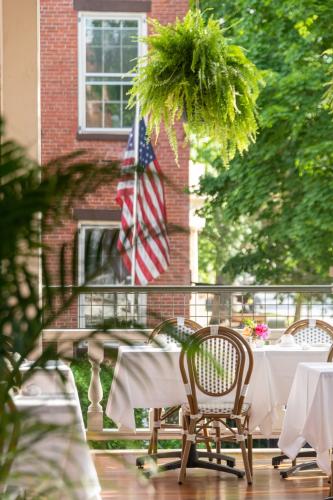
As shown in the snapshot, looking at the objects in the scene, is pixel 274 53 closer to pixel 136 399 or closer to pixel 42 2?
pixel 42 2

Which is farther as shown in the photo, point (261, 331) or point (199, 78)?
point (261, 331)

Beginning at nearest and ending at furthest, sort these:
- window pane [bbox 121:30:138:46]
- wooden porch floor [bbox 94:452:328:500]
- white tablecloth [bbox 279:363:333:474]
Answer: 1. white tablecloth [bbox 279:363:333:474]
2. wooden porch floor [bbox 94:452:328:500]
3. window pane [bbox 121:30:138:46]

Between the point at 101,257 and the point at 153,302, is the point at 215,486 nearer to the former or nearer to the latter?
the point at 101,257

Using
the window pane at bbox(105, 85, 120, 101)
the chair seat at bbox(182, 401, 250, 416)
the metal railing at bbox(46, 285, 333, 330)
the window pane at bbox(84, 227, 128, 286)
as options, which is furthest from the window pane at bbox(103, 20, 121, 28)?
the window pane at bbox(84, 227, 128, 286)

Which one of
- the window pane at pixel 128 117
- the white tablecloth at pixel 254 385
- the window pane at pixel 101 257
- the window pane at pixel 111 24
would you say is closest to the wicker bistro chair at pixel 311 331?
the white tablecloth at pixel 254 385

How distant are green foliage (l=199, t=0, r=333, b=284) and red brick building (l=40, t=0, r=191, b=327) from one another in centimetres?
124

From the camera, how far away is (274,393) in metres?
6.63

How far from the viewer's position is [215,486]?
19.9ft

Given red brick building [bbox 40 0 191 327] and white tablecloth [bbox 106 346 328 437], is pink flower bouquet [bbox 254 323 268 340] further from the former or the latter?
red brick building [bbox 40 0 191 327]

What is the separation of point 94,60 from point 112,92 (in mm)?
505

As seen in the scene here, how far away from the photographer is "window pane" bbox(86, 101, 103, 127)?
14.1 m

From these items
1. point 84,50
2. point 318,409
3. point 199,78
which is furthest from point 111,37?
point 318,409

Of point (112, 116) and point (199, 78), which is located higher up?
point (199, 78)

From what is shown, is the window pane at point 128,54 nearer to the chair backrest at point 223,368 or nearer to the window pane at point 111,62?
the window pane at point 111,62
